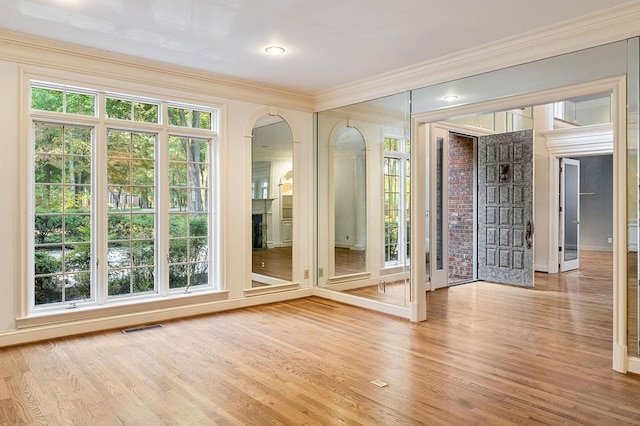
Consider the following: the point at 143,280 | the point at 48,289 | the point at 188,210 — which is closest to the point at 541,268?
the point at 188,210

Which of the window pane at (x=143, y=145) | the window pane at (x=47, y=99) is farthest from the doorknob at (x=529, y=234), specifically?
the window pane at (x=47, y=99)

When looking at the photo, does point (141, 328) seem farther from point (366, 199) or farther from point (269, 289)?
point (366, 199)

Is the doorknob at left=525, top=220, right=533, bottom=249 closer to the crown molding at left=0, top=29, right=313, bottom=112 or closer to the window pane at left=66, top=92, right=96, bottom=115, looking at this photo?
the crown molding at left=0, top=29, right=313, bottom=112

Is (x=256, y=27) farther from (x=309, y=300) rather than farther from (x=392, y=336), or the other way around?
(x=309, y=300)

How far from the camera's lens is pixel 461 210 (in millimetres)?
7691

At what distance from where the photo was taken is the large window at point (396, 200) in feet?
16.0

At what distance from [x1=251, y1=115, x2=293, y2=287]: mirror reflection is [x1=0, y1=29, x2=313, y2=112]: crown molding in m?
0.35

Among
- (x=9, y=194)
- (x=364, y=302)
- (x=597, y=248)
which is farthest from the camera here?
(x=597, y=248)

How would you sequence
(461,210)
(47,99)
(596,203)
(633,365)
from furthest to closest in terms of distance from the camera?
(596,203) → (461,210) → (47,99) → (633,365)

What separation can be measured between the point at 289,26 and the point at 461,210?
17.1ft

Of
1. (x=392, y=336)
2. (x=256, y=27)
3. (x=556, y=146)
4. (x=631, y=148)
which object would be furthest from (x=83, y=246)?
(x=556, y=146)

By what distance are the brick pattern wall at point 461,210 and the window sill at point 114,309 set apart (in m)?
4.35

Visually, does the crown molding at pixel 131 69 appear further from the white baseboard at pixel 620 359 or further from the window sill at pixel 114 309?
the white baseboard at pixel 620 359

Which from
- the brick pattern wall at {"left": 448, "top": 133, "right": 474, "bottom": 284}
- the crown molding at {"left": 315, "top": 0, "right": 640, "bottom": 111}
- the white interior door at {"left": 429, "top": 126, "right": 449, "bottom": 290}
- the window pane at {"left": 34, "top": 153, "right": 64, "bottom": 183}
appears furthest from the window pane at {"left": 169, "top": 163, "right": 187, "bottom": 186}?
the brick pattern wall at {"left": 448, "top": 133, "right": 474, "bottom": 284}
